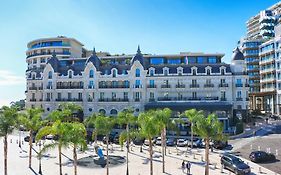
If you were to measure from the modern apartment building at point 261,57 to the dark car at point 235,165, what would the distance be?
201 ft

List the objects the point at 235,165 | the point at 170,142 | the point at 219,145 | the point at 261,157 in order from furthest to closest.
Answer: the point at 170,142
the point at 219,145
the point at 261,157
the point at 235,165

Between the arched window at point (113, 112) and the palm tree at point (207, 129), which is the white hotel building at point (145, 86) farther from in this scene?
the palm tree at point (207, 129)

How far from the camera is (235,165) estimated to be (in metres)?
35.7

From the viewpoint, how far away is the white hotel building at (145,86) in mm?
69562

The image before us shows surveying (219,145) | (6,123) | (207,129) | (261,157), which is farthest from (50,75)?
(207,129)

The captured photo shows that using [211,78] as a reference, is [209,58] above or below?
above

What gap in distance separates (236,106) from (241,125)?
669 cm

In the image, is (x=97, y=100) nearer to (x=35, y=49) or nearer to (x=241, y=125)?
(x=241, y=125)

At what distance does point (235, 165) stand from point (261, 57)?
238ft

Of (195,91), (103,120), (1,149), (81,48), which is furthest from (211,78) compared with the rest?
(81,48)

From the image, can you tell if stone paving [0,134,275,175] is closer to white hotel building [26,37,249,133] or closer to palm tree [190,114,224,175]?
palm tree [190,114,224,175]

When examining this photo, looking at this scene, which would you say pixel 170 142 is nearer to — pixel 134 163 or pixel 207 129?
pixel 134 163

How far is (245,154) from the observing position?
45.6 m

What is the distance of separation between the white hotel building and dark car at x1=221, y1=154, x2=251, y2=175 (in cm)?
2824
